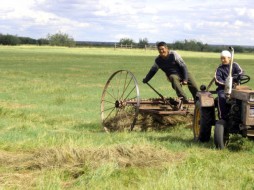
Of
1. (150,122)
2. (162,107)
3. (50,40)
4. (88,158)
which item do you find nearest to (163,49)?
(162,107)

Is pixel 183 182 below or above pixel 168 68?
below

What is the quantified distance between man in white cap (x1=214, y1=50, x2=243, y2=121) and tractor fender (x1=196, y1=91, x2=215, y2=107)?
0.77 feet

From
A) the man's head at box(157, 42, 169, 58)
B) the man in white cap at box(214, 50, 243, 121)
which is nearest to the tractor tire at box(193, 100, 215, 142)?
the man in white cap at box(214, 50, 243, 121)

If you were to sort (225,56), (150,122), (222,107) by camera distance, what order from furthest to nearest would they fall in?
(150,122) < (225,56) < (222,107)

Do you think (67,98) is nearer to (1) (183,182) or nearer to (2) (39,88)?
(2) (39,88)

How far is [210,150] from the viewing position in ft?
27.9

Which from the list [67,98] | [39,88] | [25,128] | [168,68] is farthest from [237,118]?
[39,88]

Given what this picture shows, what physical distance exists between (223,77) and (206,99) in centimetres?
52

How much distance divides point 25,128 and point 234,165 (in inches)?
217

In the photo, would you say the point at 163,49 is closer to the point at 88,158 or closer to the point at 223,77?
the point at 223,77

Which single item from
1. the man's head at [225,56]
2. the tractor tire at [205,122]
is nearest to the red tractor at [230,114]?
the tractor tire at [205,122]

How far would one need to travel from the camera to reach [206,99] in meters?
9.23

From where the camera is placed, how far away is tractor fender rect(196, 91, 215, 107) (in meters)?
9.11

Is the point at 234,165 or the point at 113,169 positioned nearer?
the point at 113,169
